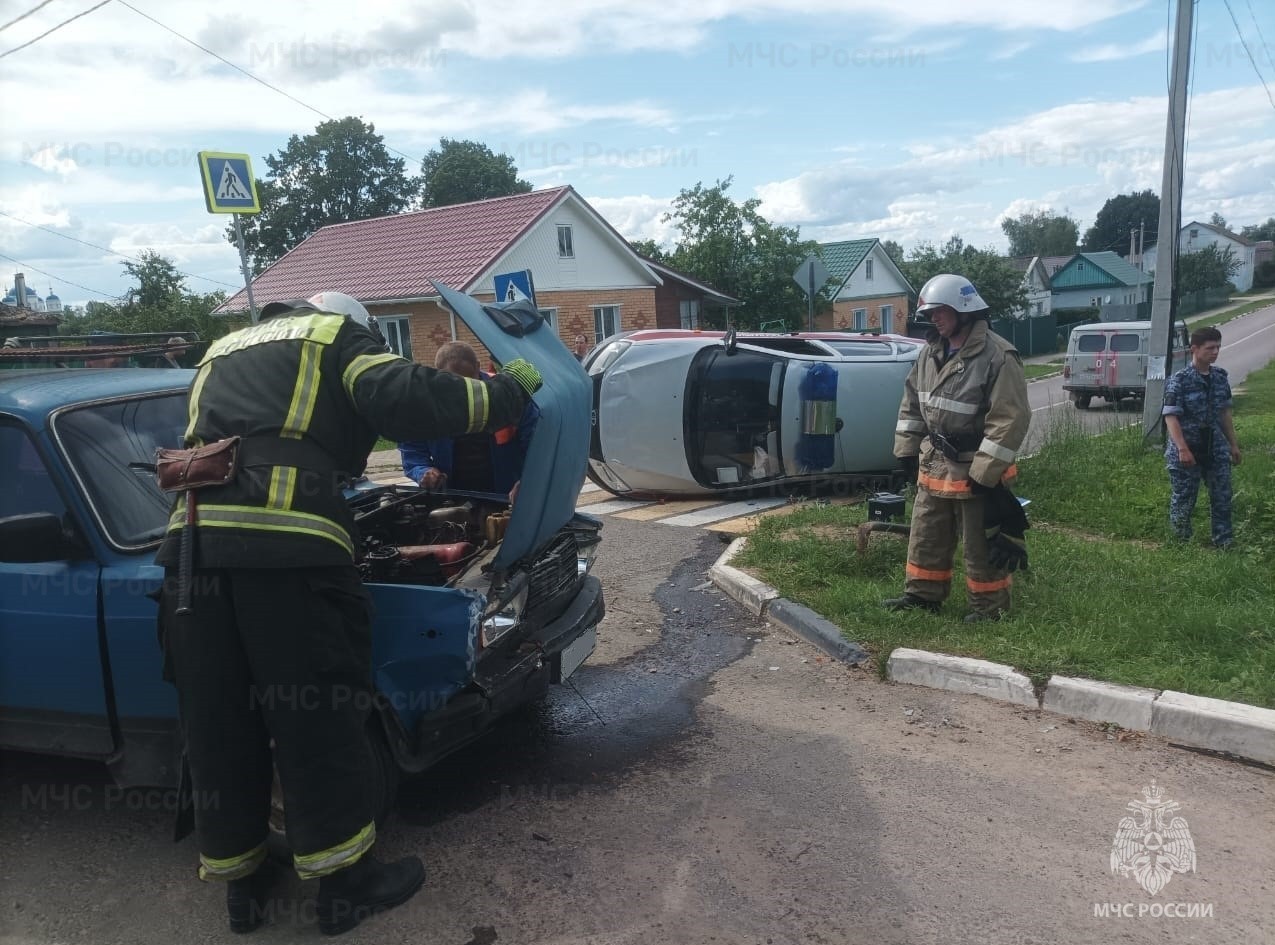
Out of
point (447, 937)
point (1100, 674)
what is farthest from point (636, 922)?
point (1100, 674)

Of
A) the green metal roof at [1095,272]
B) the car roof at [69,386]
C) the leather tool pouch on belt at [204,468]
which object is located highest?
the green metal roof at [1095,272]

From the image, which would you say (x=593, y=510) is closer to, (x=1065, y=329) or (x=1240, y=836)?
(x=1240, y=836)

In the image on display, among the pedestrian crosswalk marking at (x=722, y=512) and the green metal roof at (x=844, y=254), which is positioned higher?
the green metal roof at (x=844, y=254)

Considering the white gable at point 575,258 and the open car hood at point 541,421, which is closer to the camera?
the open car hood at point 541,421

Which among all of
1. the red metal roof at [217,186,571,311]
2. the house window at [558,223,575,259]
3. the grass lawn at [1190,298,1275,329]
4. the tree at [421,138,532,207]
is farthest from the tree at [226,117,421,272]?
the grass lawn at [1190,298,1275,329]

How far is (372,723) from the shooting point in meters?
3.17

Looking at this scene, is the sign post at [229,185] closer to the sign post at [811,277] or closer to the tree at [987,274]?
the sign post at [811,277]

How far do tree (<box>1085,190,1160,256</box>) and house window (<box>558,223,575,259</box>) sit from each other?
79.7 meters

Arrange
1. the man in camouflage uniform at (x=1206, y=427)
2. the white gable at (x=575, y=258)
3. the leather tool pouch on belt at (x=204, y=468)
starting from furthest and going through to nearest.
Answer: the white gable at (x=575, y=258) → the man in camouflage uniform at (x=1206, y=427) → the leather tool pouch on belt at (x=204, y=468)

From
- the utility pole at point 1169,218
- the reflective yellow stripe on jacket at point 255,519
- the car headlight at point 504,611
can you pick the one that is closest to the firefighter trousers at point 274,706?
the reflective yellow stripe on jacket at point 255,519

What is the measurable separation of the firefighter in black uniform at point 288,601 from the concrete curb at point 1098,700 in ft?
9.19

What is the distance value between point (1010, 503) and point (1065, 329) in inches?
1694

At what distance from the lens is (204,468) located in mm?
2738

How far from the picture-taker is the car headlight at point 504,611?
3.38 meters
